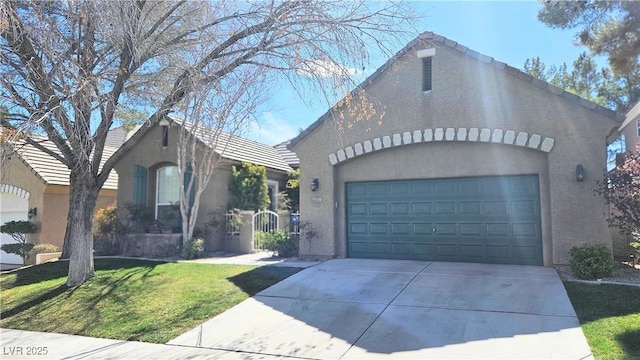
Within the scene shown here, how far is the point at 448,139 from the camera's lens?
37.5 ft

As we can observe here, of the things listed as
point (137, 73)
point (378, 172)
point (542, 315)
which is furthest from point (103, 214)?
point (542, 315)

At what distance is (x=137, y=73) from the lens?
410 inches

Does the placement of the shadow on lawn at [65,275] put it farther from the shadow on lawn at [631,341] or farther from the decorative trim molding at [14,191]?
the shadow on lawn at [631,341]

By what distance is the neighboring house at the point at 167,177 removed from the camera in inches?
631

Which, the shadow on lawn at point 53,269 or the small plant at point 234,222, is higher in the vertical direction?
the small plant at point 234,222

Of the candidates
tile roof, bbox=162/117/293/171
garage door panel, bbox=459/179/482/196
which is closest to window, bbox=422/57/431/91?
garage door panel, bbox=459/179/482/196

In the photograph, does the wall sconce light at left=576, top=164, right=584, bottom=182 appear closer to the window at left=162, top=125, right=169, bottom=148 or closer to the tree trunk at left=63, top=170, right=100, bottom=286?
the tree trunk at left=63, top=170, right=100, bottom=286

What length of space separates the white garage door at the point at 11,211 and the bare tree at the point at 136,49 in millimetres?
10969

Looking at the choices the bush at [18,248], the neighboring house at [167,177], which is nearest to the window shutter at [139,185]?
the neighboring house at [167,177]

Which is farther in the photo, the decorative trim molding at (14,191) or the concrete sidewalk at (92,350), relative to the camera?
the decorative trim molding at (14,191)

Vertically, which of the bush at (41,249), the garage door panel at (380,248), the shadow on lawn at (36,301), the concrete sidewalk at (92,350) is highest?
the garage door panel at (380,248)

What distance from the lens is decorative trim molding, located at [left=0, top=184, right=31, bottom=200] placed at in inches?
726

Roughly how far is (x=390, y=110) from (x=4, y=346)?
9.71 meters

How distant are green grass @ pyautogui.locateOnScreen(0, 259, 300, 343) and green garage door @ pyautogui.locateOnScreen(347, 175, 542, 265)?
9.63ft
